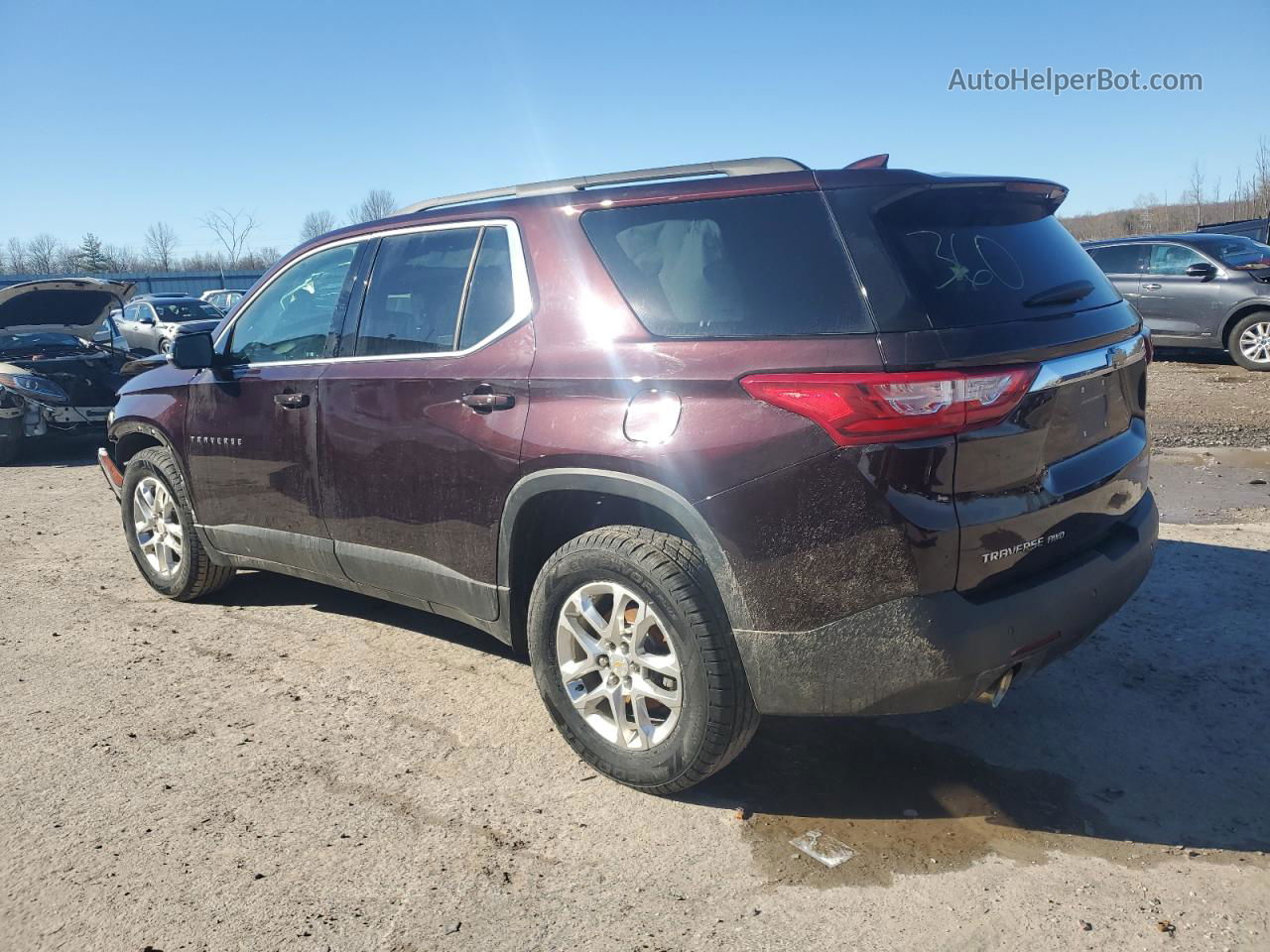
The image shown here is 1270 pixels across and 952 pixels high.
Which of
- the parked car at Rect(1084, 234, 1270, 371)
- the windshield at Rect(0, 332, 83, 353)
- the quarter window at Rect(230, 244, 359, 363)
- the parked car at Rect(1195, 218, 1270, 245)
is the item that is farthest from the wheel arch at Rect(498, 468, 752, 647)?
the parked car at Rect(1195, 218, 1270, 245)

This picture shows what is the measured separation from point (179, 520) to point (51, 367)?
627cm

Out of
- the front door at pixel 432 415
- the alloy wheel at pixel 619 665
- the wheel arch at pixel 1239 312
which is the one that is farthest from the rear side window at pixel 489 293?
the wheel arch at pixel 1239 312

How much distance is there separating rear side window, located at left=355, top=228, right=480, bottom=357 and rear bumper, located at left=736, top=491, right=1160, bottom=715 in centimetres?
175

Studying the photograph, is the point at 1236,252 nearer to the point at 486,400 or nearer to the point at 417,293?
the point at 417,293

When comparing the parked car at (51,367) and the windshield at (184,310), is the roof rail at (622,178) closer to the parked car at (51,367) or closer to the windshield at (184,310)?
the parked car at (51,367)

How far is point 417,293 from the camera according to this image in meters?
3.85

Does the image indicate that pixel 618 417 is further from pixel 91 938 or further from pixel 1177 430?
pixel 1177 430

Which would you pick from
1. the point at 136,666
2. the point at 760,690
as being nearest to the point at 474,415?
the point at 760,690

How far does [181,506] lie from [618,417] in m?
3.03

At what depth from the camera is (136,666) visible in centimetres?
434

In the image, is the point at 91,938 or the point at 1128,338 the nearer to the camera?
the point at 91,938

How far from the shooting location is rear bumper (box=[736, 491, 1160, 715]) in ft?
8.46

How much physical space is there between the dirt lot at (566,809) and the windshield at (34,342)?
7.31m

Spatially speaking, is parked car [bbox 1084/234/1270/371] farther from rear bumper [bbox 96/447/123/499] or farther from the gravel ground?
rear bumper [bbox 96/447/123/499]
